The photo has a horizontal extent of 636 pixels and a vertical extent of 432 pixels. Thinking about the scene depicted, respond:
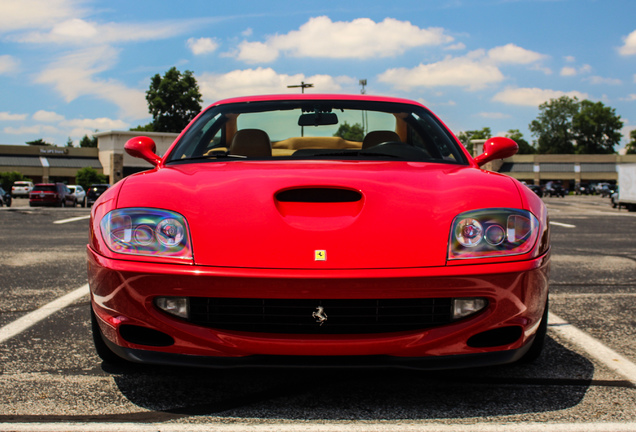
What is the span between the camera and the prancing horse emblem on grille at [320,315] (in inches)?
89.4

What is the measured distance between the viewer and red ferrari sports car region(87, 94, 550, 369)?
223 centimetres

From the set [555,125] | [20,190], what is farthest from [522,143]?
[20,190]

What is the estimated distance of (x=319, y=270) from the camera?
7.25 feet

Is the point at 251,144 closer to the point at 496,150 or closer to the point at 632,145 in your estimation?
the point at 496,150

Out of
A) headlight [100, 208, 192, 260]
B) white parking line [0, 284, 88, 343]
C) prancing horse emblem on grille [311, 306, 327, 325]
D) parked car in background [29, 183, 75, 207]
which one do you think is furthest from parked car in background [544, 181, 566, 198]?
headlight [100, 208, 192, 260]

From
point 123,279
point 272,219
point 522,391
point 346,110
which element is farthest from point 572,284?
point 123,279

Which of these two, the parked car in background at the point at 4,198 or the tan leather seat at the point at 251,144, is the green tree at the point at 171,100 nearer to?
the parked car in background at the point at 4,198

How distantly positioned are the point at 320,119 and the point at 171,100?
93.4 m

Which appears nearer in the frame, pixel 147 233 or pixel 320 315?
pixel 320 315

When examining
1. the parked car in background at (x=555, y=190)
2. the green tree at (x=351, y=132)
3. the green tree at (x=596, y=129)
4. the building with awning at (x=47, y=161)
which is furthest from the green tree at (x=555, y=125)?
the green tree at (x=351, y=132)

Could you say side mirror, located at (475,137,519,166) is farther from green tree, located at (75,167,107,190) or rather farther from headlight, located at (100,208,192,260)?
green tree, located at (75,167,107,190)

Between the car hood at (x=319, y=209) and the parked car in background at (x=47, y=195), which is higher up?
the car hood at (x=319, y=209)

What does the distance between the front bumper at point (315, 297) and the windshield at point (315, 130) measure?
106cm

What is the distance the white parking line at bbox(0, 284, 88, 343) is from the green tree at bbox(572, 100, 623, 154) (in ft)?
421
